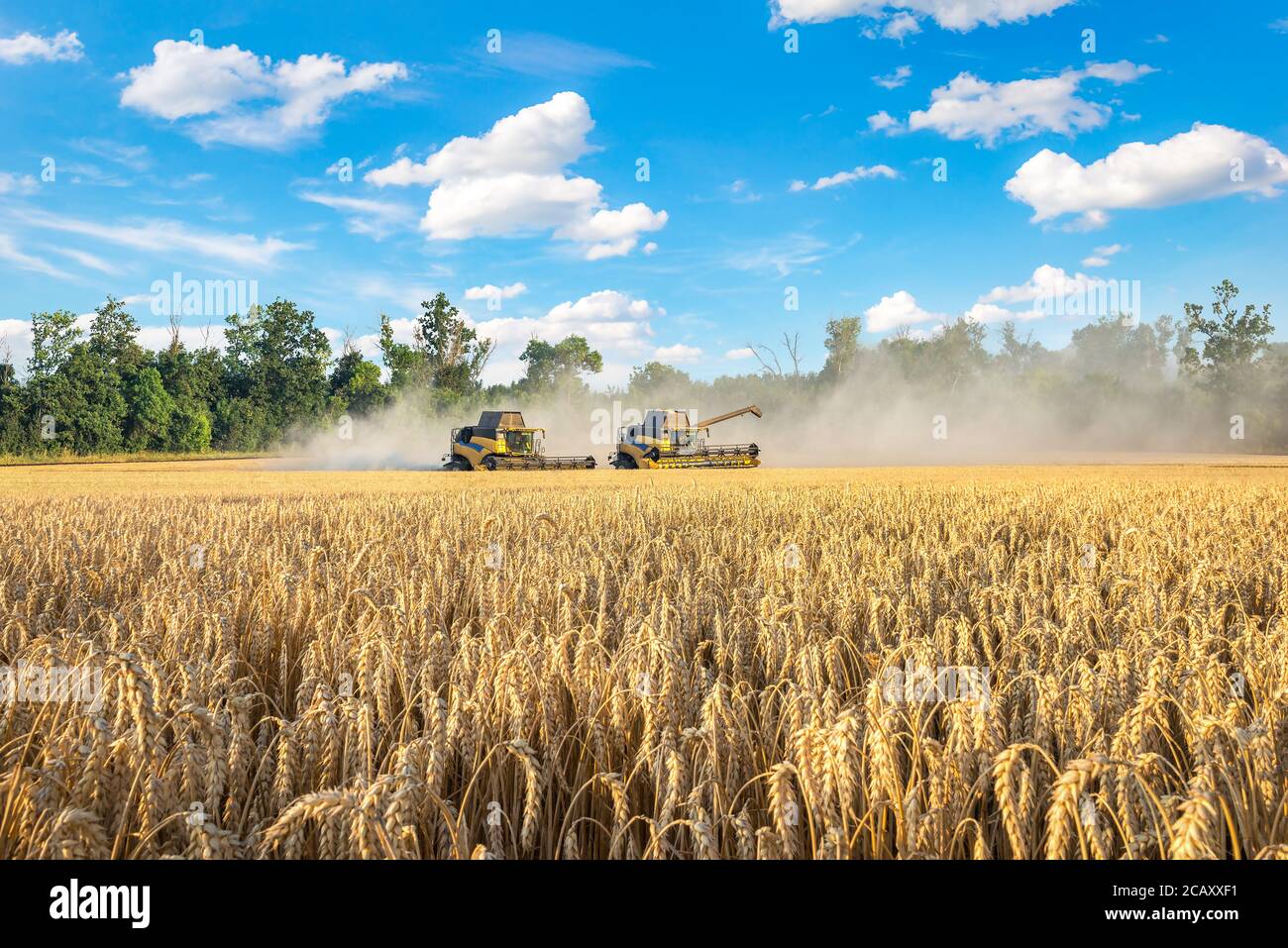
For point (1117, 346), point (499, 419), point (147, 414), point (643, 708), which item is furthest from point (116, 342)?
point (1117, 346)

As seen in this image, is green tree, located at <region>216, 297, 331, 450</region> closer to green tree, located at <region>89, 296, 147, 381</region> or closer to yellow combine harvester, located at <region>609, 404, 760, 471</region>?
green tree, located at <region>89, 296, 147, 381</region>

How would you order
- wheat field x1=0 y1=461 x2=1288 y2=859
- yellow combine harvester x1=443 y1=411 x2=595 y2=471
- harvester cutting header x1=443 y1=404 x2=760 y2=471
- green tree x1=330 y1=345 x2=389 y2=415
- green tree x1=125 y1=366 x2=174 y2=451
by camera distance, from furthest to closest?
1. green tree x1=330 y1=345 x2=389 y2=415
2. green tree x1=125 y1=366 x2=174 y2=451
3. harvester cutting header x1=443 y1=404 x2=760 y2=471
4. yellow combine harvester x1=443 y1=411 x2=595 y2=471
5. wheat field x1=0 y1=461 x2=1288 y2=859

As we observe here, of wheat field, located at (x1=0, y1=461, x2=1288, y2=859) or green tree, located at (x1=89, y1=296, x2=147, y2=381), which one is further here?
green tree, located at (x1=89, y1=296, x2=147, y2=381)

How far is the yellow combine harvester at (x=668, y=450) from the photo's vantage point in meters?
37.9

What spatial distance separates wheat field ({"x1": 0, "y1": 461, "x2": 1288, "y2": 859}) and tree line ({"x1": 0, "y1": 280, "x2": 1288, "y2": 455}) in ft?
175

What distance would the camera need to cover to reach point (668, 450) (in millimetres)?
38250

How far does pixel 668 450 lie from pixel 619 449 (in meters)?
2.46

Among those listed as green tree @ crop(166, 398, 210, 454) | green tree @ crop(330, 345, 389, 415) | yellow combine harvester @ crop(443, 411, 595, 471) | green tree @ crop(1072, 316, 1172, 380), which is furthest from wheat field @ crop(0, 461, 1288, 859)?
green tree @ crop(1072, 316, 1172, 380)

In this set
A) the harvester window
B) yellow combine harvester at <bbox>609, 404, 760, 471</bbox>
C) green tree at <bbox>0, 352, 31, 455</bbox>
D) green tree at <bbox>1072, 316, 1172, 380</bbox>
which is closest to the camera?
the harvester window

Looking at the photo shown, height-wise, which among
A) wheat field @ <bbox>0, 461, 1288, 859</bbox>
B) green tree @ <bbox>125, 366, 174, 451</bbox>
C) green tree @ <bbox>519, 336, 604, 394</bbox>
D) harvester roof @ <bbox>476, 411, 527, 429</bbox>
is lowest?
wheat field @ <bbox>0, 461, 1288, 859</bbox>

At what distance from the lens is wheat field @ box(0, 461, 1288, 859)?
2078 mm

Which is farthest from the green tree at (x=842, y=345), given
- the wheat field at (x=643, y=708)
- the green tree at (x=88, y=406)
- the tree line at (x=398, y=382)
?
the wheat field at (x=643, y=708)

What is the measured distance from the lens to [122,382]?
54.7m

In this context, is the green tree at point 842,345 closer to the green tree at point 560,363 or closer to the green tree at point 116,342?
the green tree at point 560,363
